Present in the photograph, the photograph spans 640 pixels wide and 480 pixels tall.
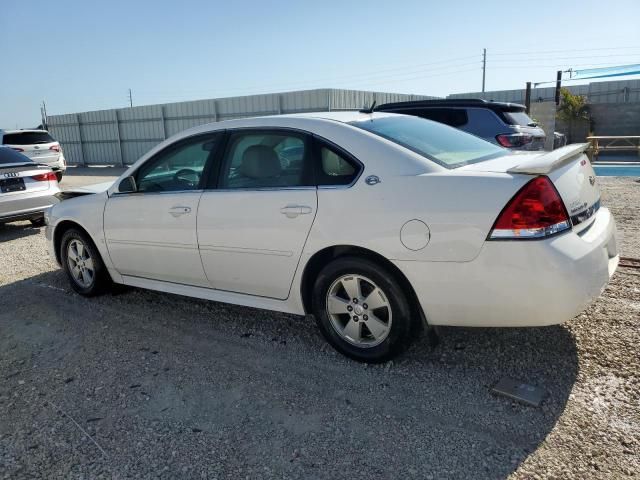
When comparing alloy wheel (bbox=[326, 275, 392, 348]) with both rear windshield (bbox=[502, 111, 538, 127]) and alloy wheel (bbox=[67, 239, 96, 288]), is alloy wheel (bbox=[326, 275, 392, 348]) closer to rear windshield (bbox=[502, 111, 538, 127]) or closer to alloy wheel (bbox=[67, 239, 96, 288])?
alloy wheel (bbox=[67, 239, 96, 288])

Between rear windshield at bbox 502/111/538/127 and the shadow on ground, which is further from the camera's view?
rear windshield at bbox 502/111/538/127

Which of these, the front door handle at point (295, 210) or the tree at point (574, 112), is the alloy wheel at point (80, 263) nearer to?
the front door handle at point (295, 210)

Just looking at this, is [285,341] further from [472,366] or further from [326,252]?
[472,366]

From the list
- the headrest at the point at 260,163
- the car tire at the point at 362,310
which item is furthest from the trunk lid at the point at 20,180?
the car tire at the point at 362,310

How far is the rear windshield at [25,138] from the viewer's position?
50.3 ft

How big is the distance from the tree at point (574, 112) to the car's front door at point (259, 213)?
856 inches

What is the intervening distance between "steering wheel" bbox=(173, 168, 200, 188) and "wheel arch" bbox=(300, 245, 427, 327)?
3.95 ft

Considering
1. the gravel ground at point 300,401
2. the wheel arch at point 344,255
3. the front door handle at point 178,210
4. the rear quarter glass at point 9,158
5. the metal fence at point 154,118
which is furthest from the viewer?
the metal fence at point 154,118

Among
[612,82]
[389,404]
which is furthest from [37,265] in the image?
[612,82]

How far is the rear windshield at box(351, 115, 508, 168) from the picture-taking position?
10.8 ft

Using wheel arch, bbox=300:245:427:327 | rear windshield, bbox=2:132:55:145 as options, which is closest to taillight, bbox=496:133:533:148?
wheel arch, bbox=300:245:427:327

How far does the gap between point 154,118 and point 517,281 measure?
22576mm

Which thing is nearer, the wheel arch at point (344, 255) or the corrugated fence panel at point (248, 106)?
the wheel arch at point (344, 255)

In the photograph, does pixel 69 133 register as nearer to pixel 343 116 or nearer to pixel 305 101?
pixel 305 101
